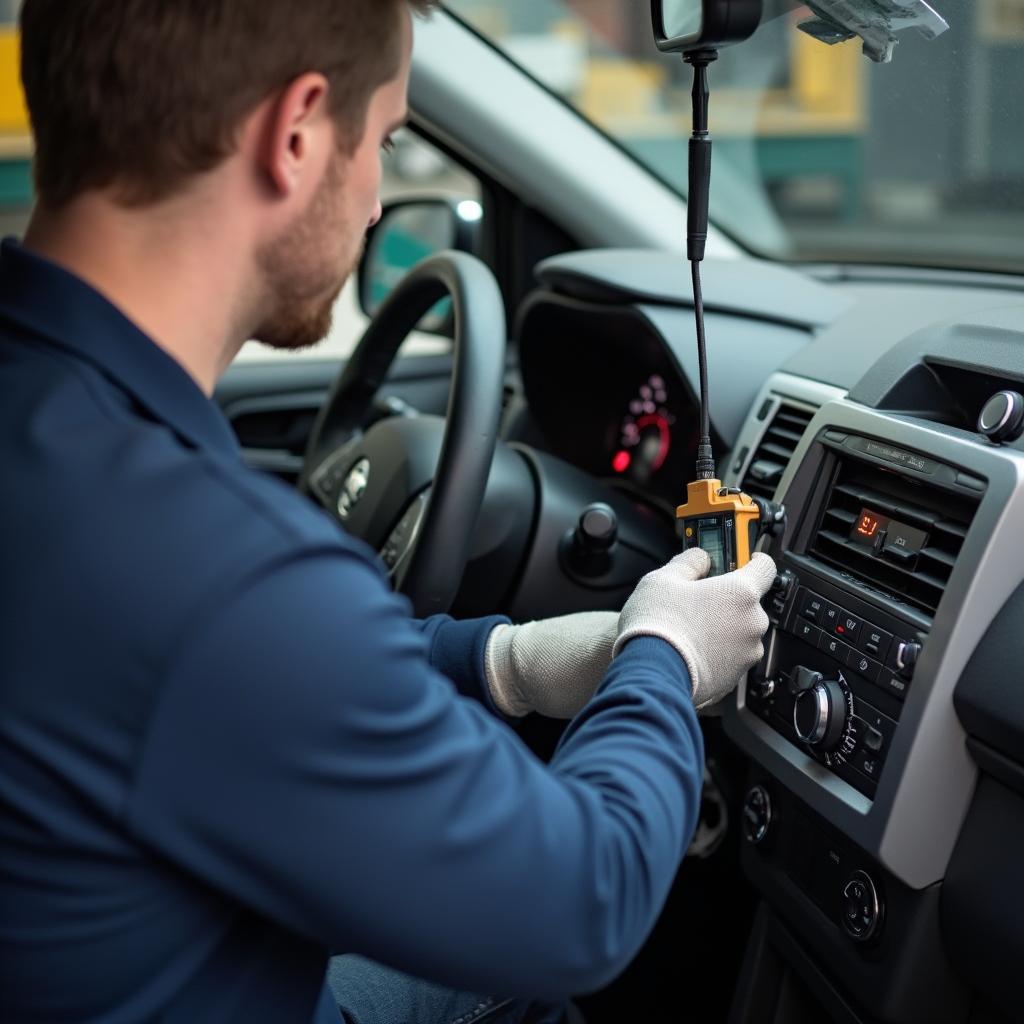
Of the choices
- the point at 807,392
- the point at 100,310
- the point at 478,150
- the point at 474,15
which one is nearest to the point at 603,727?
the point at 100,310

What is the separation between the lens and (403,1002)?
1.29 m

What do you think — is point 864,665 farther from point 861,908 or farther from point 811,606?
point 861,908

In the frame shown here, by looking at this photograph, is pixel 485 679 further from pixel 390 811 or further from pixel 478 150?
pixel 478 150

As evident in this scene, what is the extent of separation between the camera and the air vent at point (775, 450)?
1570 mm

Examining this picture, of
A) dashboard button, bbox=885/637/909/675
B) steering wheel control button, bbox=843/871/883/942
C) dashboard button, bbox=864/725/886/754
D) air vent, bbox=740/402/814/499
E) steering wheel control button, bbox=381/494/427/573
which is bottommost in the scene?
steering wheel control button, bbox=843/871/883/942

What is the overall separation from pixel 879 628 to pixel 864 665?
0.13ft

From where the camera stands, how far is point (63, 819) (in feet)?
Answer: 2.50

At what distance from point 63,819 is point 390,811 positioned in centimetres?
19

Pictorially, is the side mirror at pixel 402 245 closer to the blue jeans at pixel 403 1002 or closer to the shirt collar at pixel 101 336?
the blue jeans at pixel 403 1002

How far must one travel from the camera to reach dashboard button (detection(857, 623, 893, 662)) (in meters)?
1.30

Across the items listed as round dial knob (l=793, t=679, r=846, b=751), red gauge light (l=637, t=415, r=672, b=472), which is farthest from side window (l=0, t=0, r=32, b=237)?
round dial knob (l=793, t=679, r=846, b=751)

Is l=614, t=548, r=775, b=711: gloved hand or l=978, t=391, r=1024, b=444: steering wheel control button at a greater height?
l=978, t=391, r=1024, b=444: steering wheel control button

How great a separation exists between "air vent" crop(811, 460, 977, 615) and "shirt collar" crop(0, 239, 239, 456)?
2.40 feet

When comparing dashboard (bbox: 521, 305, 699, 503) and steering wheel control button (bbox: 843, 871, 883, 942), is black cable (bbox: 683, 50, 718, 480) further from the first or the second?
dashboard (bbox: 521, 305, 699, 503)
